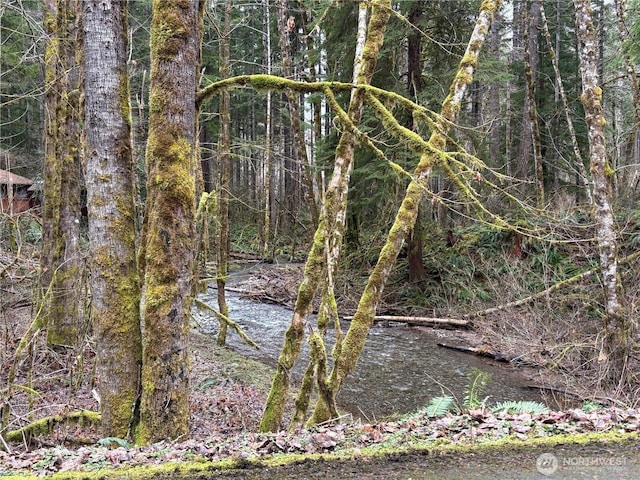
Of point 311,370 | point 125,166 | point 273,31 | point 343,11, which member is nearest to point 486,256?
point 343,11

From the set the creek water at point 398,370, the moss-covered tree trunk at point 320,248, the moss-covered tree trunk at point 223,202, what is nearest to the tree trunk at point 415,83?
the creek water at point 398,370

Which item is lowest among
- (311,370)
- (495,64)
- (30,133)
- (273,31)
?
(311,370)

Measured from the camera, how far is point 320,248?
15.6 ft

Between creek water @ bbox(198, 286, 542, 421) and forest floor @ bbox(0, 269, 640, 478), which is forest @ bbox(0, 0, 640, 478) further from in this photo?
creek water @ bbox(198, 286, 542, 421)

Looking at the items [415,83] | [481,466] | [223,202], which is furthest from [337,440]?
[415,83]

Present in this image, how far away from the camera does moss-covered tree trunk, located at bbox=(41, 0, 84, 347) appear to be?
7348 mm

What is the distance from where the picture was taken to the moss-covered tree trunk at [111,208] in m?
3.90

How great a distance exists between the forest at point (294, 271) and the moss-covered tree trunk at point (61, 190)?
1.4 inches

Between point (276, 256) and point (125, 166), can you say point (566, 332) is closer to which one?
point (125, 166)

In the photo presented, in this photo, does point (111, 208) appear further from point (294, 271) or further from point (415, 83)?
point (294, 271)

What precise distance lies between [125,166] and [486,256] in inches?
454

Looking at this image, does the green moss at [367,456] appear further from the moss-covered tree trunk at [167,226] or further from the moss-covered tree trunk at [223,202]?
the moss-covered tree trunk at [223,202]

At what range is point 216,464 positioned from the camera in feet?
8.07

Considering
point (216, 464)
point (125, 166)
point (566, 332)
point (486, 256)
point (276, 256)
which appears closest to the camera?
point (216, 464)
